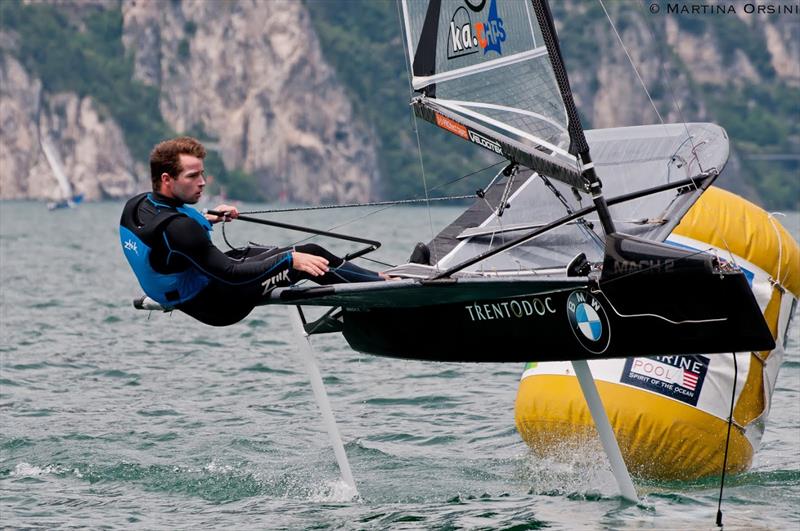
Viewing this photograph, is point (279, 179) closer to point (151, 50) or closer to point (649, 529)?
point (151, 50)

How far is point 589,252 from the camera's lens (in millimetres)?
7859

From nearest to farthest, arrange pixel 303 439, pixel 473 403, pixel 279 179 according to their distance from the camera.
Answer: pixel 303 439 < pixel 473 403 < pixel 279 179

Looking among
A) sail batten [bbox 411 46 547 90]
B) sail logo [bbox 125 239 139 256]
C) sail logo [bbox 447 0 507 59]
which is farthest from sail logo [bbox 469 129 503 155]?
sail logo [bbox 125 239 139 256]

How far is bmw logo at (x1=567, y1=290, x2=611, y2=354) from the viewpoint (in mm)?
6621

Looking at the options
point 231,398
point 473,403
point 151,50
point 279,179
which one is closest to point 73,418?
point 231,398

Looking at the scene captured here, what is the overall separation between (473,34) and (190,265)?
2.33 m

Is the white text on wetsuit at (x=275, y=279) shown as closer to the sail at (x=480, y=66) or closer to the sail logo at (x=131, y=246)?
the sail logo at (x=131, y=246)

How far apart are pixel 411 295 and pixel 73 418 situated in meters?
4.13

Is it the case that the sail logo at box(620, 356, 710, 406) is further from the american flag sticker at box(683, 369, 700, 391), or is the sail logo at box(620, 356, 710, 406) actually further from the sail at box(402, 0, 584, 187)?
the sail at box(402, 0, 584, 187)

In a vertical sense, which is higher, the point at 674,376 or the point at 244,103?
the point at 244,103

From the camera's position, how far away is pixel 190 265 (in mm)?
6797

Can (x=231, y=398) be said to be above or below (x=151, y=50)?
below

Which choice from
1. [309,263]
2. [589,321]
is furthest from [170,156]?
[589,321]

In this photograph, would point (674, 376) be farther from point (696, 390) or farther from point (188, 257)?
point (188, 257)
